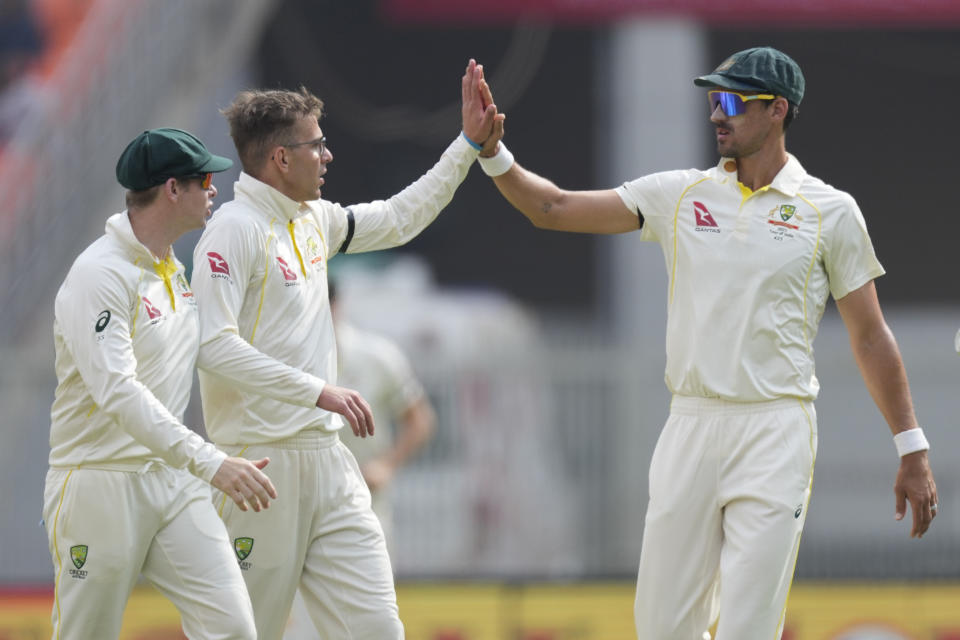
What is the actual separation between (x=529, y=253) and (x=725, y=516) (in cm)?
1334

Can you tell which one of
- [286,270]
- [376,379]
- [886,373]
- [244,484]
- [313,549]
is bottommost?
[313,549]

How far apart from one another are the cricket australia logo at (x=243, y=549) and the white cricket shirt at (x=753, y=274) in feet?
4.97

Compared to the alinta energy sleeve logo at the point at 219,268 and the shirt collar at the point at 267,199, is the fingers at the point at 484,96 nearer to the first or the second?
the shirt collar at the point at 267,199

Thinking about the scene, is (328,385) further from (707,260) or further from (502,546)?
(502,546)

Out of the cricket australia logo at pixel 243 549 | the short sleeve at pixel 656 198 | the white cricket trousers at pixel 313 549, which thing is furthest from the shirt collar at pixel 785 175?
the cricket australia logo at pixel 243 549

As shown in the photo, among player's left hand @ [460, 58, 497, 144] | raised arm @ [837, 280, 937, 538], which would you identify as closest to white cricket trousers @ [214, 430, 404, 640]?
player's left hand @ [460, 58, 497, 144]

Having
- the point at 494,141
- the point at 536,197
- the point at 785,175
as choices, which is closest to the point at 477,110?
the point at 494,141

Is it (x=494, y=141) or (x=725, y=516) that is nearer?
(x=725, y=516)

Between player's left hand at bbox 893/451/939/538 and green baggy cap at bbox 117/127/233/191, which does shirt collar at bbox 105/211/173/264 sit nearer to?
green baggy cap at bbox 117/127/233/191

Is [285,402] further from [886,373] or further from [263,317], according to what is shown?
[886,373]

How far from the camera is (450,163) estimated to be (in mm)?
5480

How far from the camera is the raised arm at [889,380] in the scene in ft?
16.8

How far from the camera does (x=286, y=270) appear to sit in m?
5.04

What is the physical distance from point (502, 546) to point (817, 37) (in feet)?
28.7
